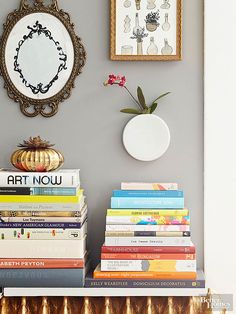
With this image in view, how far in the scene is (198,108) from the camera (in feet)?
8.54

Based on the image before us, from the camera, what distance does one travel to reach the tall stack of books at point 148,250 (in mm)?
2355

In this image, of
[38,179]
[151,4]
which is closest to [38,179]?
[38,179]

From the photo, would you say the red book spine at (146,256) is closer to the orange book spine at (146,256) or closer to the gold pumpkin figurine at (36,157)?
the orange book spine at (146,256)

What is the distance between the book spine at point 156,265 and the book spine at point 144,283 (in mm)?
43

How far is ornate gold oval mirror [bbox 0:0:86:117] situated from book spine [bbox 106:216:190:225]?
1.76ft

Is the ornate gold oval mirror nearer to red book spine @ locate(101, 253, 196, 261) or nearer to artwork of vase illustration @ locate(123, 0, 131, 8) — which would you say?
artwork of vase illustration @ locate(123, 0, 131, 8)

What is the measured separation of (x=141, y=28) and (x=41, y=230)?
89 centimetres

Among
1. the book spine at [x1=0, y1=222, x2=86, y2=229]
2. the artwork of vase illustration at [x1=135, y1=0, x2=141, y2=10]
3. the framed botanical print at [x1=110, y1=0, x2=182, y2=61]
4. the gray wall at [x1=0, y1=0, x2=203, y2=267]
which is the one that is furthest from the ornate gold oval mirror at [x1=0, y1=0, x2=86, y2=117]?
the book spine at [x1=0, y1=222, x2=86, y2=229]

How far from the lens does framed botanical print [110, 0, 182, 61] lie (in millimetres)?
2582

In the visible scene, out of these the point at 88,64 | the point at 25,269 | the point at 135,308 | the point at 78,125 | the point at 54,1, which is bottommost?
the point at 135,308

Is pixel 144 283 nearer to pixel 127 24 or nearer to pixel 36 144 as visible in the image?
pixel 36 144

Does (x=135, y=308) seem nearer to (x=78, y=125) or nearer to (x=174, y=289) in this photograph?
(x=174, y=289)

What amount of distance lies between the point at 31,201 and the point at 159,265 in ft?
1.71
